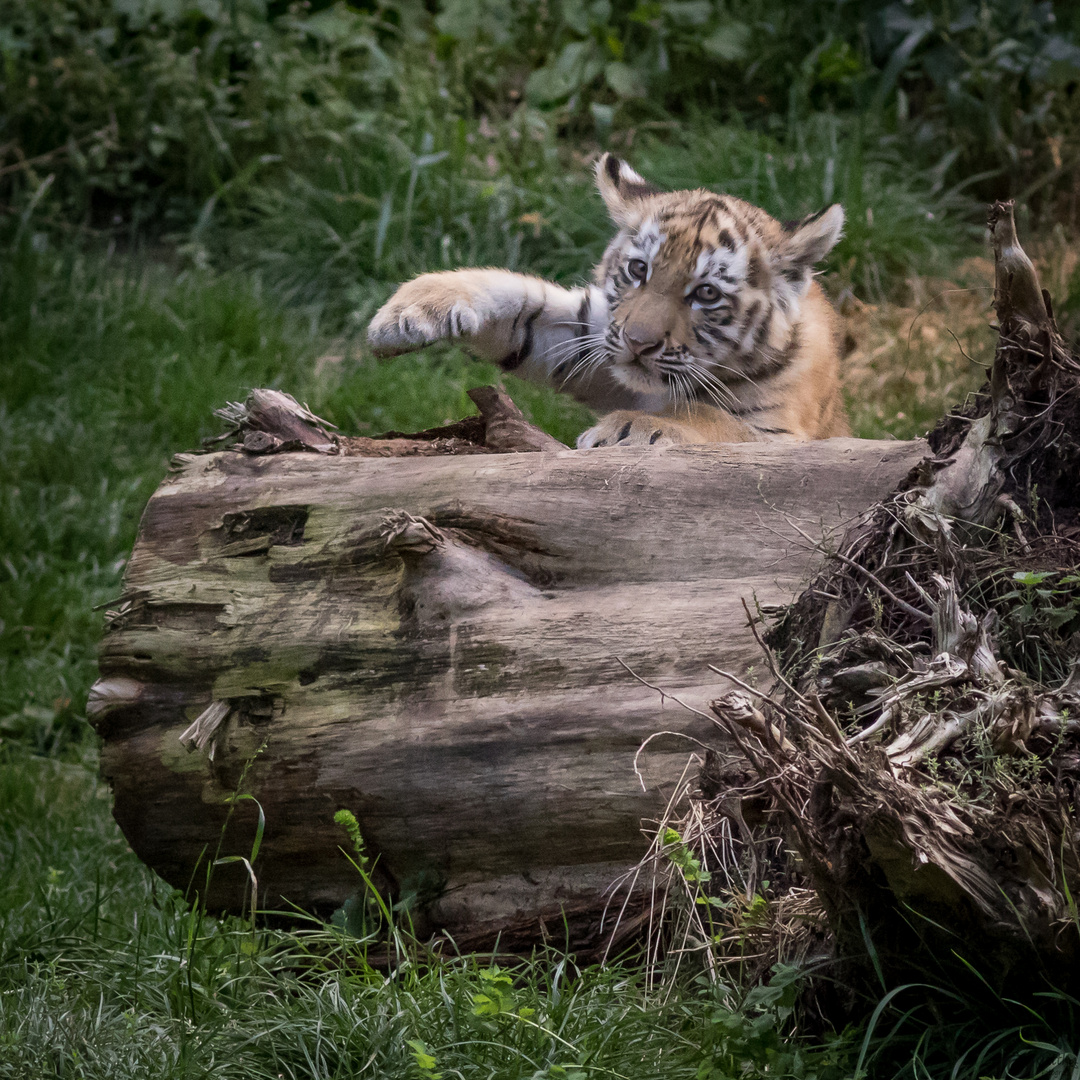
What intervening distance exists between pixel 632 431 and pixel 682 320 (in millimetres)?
647

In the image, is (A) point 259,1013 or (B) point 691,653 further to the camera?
(B) point 691,653

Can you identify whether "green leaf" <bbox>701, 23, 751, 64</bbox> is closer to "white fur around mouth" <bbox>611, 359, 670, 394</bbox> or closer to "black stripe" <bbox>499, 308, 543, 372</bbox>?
"black stripe" <bbox>499, 308, 543, 372</bbox>

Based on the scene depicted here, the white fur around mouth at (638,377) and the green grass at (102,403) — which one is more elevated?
the white fur around mouth at (638,377)

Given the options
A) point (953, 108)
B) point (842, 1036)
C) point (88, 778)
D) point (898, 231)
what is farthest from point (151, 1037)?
point (953, 108)

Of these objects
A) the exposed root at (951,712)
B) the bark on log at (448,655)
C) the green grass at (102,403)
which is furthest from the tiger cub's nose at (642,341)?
the exposed root at (951,712)

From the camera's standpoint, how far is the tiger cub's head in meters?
3.87

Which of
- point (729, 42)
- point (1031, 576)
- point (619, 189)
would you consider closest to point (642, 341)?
point (619, 189)

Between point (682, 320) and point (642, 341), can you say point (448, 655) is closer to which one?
point (642, 341)

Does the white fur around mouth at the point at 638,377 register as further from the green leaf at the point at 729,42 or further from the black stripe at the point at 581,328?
the green leaf at the point at 729,42

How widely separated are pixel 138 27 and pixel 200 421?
3.56 m

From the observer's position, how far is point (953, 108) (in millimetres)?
7344

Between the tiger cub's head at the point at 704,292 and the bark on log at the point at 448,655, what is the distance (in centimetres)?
101

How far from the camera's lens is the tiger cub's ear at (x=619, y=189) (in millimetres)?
4285

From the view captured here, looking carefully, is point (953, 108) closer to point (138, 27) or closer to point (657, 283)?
point (657, 283)
